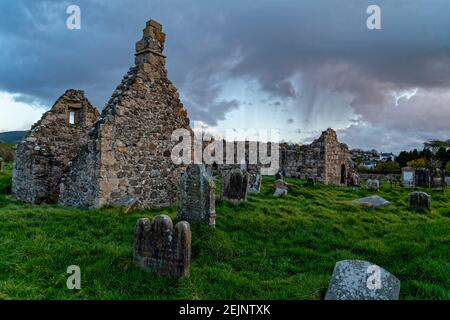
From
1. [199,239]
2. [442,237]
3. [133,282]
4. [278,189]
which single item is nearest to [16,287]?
[133,282]

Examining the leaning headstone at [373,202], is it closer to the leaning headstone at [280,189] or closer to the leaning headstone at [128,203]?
the leaning headstone at [280,189]

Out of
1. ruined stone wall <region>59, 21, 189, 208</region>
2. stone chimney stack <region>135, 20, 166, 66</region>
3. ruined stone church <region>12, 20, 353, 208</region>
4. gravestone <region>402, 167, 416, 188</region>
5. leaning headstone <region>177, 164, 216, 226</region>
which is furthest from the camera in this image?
gravestone <region>402, 167, 416, 188</region>

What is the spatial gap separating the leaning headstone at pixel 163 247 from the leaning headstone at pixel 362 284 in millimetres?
2469

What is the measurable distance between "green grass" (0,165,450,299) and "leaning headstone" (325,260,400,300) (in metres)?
0.34

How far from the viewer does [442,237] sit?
862cm

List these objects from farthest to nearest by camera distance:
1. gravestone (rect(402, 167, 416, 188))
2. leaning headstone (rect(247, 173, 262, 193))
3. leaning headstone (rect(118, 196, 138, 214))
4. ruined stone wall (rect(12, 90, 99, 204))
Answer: gravestone (rect(402, 167, 416, 188))
leaning headstone (rect(247, 173, 262, 193))
ruined stone wall (rect(12, 90, 99, 204))
leaning headstone (rect(118, 196, 138, 214))

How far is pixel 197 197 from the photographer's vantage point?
9375 millimetres

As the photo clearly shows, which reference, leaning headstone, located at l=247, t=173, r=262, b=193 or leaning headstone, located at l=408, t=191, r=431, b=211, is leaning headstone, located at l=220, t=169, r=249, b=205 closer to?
leaning headstone, located at l=247, t=173, r=262, b=193

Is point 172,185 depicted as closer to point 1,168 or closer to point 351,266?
point 351,266

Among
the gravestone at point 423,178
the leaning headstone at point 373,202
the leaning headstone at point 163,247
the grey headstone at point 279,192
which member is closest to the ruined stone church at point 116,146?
the leaning headstone at point 163,247

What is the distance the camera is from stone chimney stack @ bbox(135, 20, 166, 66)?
41.9 ft

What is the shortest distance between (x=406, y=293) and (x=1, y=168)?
2410 centimetres

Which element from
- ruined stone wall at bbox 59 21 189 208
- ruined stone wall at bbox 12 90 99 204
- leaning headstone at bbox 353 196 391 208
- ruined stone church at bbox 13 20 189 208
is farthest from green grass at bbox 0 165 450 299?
ruined stone wall at bbox 12 90 99 204

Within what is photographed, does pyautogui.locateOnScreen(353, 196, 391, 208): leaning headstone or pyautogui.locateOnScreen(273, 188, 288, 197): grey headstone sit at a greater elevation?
pyautogui.locateOnScreen(273, 188, 288, 197): grey headstone
